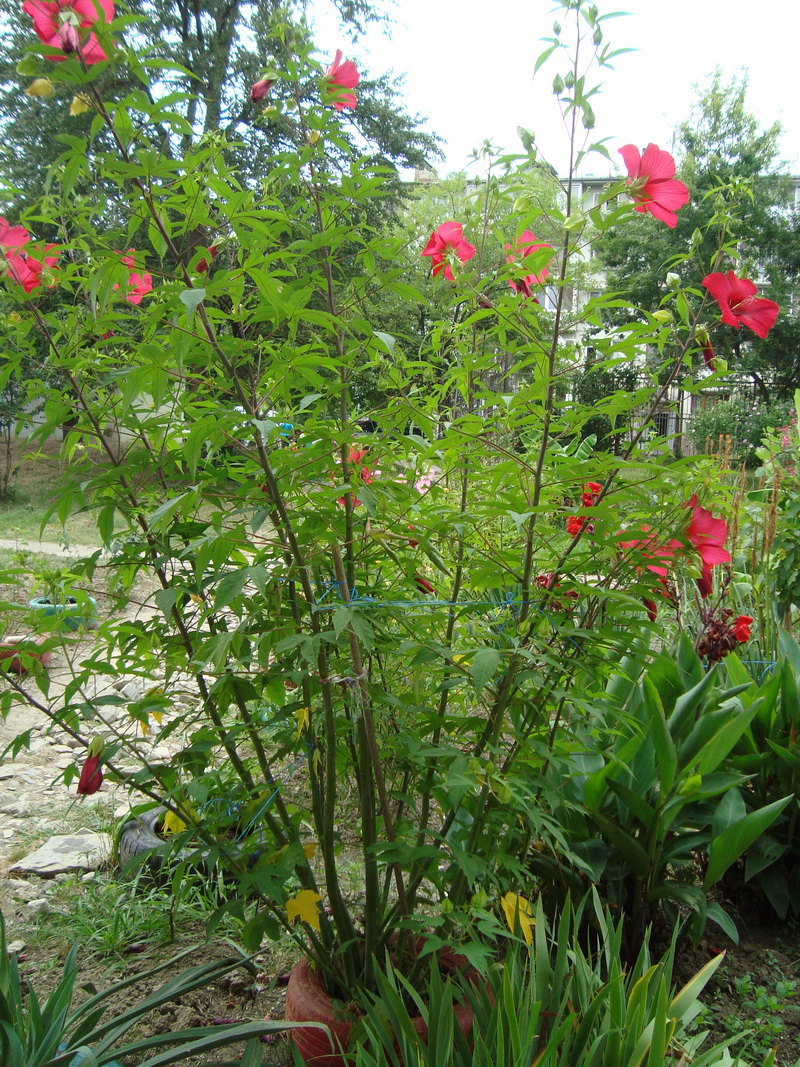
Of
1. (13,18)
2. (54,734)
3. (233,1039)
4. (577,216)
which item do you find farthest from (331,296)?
(13,18)

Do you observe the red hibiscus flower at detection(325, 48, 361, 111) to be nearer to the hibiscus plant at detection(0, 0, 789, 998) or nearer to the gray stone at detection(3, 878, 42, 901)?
the hibiscus plant at detection(0, 0, 789, 998)

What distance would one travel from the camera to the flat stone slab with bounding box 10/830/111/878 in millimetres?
2764

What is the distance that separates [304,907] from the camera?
146 centimetres

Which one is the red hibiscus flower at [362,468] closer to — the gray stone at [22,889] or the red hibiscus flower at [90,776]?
the red hibiscus flower at [90,776]

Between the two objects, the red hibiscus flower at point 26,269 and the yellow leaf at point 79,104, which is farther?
the red hibiscus flower at point 26,269

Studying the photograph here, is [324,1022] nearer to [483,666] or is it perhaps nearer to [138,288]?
[483,666]

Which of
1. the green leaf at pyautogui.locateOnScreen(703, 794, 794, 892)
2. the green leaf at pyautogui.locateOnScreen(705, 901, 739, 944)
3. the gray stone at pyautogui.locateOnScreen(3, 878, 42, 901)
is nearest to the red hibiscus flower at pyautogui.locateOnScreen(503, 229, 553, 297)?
the green leaf at pyautogui.locateOnScreen(703, 794, 794, 892)

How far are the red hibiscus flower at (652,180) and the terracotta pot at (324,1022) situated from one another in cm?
140

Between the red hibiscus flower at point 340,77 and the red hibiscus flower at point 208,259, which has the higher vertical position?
the red hibiscus flower at point 340,77

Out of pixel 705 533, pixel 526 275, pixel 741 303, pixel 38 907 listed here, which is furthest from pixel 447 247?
pixel 38 907

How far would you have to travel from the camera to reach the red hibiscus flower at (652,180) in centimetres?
127

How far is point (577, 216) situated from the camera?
1235 mm

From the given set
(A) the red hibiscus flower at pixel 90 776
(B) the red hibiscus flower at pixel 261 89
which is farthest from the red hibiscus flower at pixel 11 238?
(A) the red hibiscus flower at pixel 90 776

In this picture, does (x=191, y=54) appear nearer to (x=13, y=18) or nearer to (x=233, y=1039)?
(x=13, y=18)
